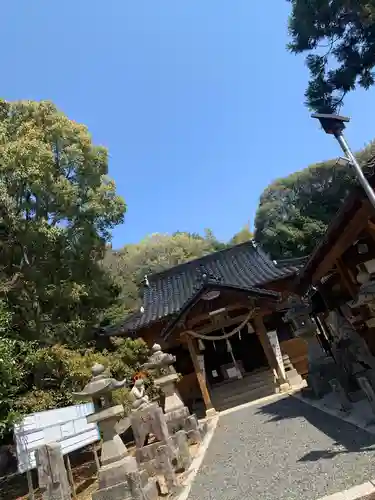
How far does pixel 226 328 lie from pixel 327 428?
1121 cm

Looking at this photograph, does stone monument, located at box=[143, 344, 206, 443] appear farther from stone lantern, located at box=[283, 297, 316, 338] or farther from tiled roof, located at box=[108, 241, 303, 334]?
tiled roof, located at box=[108, 241, 303, 334]

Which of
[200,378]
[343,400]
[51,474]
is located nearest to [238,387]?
[200,378]

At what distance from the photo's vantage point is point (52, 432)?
23.7 ft

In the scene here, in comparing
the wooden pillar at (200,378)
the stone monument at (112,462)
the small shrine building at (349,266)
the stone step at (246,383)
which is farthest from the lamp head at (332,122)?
the stone step at (246,383)

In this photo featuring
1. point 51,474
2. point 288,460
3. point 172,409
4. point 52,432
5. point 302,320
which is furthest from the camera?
point 172,409

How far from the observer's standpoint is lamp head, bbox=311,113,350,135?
597 cm

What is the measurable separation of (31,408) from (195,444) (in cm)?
458

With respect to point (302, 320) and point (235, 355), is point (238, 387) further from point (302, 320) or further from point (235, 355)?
point (302, 320)

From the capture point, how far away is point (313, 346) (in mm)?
11570

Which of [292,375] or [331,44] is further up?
[331,44]

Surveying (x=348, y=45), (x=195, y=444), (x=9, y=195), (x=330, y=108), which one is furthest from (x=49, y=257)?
(x=348, y=45)

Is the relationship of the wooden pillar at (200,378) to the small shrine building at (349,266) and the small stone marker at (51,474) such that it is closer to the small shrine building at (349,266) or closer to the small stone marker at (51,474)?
the small shrine building at (349,266)

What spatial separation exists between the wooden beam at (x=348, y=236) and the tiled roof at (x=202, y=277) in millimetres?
7290

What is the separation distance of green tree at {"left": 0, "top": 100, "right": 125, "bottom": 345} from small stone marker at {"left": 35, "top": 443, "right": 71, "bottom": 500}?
25.2 feet
